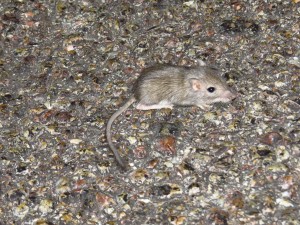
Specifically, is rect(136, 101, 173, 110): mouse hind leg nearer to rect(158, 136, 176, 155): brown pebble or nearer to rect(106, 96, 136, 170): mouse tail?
rect(106, 96, 136, 170): mouse tail

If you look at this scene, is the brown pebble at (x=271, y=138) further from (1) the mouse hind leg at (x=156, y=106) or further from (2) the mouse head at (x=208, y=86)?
(1) the mouse hind leg at (x=156, y=106)

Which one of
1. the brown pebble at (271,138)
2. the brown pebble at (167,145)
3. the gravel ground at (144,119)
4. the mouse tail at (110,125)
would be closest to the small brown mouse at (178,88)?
the mouse tail at (110,125)

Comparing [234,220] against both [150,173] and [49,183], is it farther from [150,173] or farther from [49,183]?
[49,183]

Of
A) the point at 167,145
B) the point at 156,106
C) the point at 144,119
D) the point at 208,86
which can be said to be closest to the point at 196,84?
the point at 208,86

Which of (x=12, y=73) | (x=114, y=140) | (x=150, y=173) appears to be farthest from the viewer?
(x=12, y=73)

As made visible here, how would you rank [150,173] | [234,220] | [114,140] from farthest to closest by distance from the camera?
[114,140] < [150,173] < [234,220]

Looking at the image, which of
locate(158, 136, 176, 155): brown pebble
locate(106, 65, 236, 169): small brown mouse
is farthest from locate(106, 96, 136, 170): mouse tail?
locate(158, 136, 176, 155): brown pebble

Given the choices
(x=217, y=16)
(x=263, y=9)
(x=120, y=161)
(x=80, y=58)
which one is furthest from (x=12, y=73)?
(x=263, y=9)

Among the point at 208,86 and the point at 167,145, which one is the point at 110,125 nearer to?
the point at 167,145
